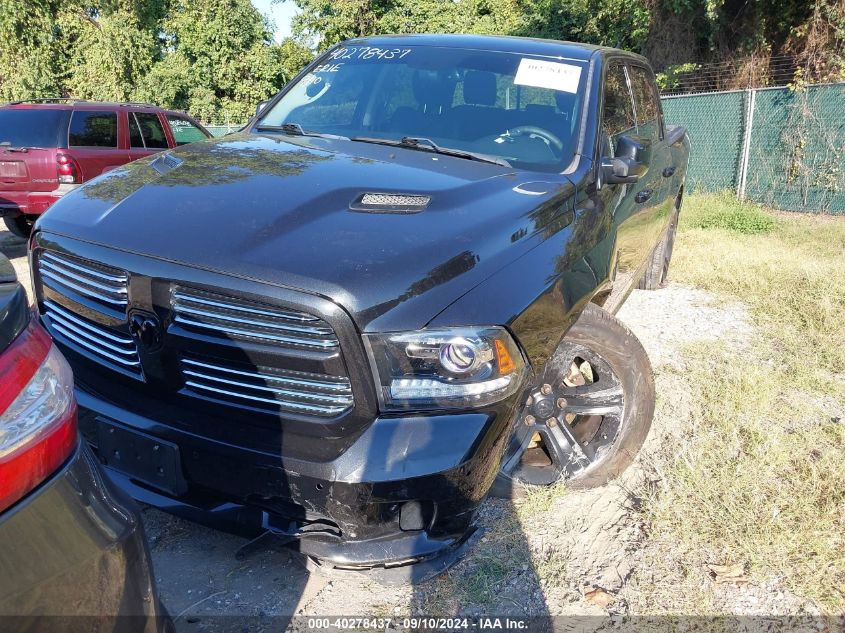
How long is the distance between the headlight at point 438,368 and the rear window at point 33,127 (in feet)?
24.9

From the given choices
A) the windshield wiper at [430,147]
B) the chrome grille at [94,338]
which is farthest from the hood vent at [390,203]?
the chrome grille at [94,338]

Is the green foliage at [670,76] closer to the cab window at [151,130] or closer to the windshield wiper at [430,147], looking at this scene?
the cab window at [151,130]

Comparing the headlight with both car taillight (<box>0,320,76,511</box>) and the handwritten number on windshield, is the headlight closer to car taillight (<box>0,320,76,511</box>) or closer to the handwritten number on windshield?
car taillight (<box>0,320,76,511</box>)

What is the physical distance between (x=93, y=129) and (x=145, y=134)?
1.01 metres

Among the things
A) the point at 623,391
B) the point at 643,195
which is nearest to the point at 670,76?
the point at 643,195

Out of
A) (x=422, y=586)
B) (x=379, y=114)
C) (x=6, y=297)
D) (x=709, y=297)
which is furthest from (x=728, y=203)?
(x=6, y=297)

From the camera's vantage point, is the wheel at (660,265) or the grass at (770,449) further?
the wheel at (660,265)

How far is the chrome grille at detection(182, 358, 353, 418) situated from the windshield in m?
1.47

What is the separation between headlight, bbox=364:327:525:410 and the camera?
1.89 metres

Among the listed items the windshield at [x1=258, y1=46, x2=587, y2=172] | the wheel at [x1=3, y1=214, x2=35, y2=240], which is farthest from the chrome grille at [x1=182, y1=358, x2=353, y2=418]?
the wheel at [x1=3, y1=214, x2=35, y2=240]

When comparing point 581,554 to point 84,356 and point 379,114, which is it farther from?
point 379,114

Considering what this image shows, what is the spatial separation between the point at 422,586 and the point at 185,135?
12809 millimetres

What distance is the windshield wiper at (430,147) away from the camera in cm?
292

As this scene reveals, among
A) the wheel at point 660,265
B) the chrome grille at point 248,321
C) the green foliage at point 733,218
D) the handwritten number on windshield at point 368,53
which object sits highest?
the handwritten number on windshield at point 368,53
